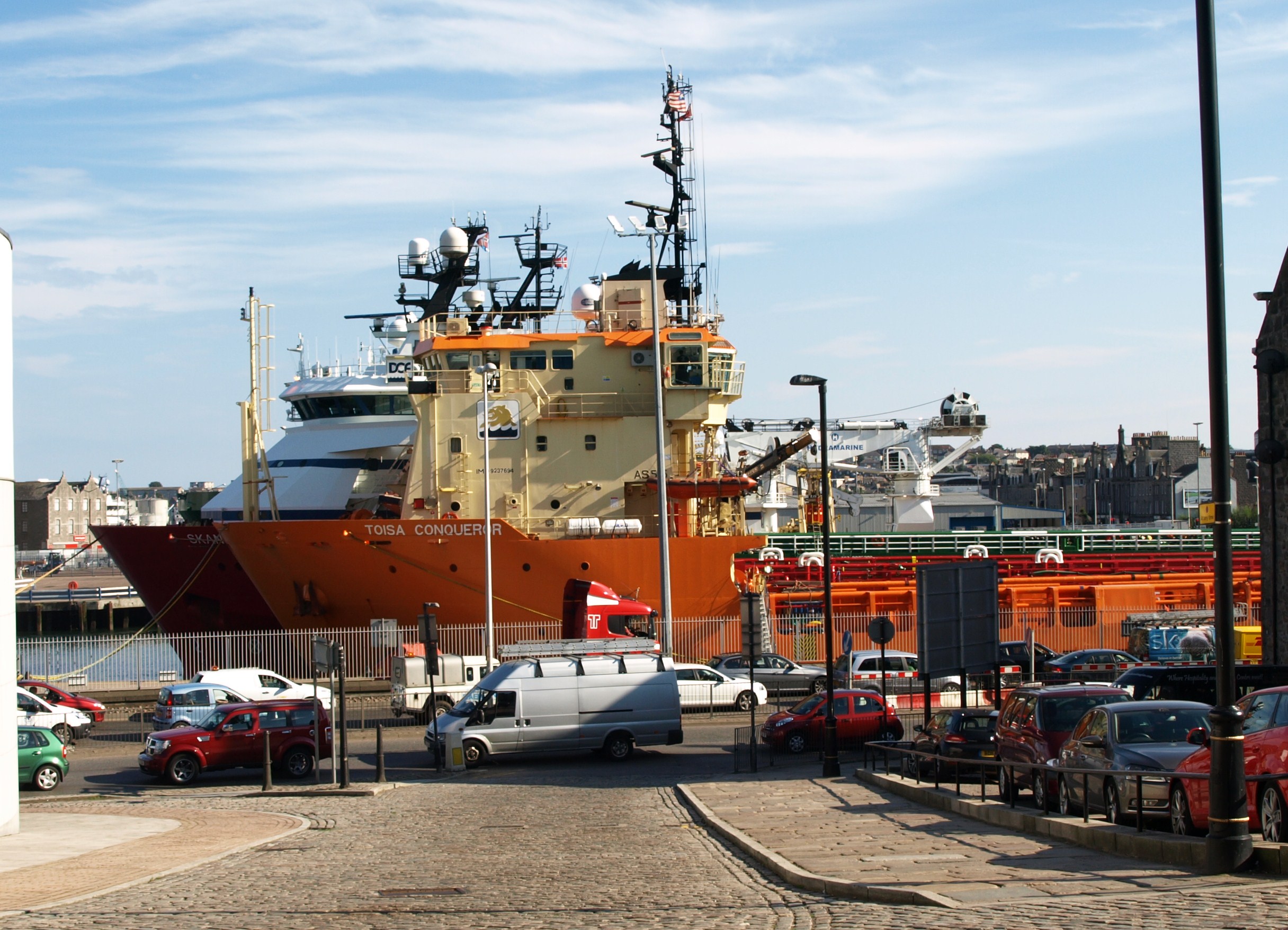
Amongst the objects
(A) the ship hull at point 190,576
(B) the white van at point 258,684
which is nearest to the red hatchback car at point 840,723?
(B) the white van at point 258,684

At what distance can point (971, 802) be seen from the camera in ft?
45.1

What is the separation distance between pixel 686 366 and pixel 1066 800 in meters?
23.9

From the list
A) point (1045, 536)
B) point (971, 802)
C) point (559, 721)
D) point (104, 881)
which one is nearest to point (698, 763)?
point (559, 721)

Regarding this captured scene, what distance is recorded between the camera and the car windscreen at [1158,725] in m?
12.1

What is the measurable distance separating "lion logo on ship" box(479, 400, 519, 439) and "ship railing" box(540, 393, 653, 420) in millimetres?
745

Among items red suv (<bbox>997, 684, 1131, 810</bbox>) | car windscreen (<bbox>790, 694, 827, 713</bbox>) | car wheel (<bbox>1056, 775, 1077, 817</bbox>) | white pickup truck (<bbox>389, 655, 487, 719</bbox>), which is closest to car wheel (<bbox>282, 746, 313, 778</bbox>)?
white pickup truck (<bbox>389, 655, 487, 719</bbox>)

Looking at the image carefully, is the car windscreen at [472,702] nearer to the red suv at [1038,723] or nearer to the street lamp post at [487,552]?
the street lamp post at [487,552]

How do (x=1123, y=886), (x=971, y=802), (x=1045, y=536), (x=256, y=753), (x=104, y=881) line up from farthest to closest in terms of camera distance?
1. (x=1045, y=536)
2. (x=256, y=753)
3. (x=971, y=802)
4. (x=104, y=881)
5. (x=1123, y=886)

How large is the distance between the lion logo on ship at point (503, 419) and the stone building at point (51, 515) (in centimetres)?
9923

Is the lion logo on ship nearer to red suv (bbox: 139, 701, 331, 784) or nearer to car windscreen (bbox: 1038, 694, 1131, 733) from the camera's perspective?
red suv (bbox: 139, 701, 331, 784)

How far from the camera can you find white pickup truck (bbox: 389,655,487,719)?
A: 90.9ft

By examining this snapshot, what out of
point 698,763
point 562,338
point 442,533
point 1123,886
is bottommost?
point 698,763

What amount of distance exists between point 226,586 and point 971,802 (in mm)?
30041

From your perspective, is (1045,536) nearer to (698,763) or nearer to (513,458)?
(513,458)
